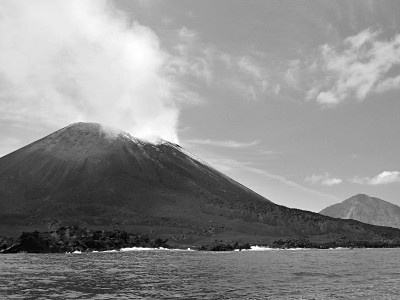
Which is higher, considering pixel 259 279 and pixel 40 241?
pixel 40 241

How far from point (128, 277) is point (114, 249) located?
136 m

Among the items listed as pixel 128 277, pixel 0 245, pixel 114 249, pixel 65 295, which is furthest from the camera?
pixel 114 249

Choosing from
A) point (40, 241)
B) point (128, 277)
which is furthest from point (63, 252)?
point (128, 277)

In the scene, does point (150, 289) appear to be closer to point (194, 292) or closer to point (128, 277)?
point (194, 292)

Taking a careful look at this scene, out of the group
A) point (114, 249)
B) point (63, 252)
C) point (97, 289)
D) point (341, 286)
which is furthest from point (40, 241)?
point (341, 286)

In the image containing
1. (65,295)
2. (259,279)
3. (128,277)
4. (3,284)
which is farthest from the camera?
(128,277)

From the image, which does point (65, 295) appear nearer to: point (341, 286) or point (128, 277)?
point (128, 277)

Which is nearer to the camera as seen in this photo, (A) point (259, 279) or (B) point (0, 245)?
(A) point (259, 279)

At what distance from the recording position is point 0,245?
557 ft

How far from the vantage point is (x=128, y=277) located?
6856cm

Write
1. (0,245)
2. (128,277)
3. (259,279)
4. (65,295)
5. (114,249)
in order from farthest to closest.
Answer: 1. (114,249)
2. (0,245)
3. (128,277)
4. (259,279)
5. (65,295)

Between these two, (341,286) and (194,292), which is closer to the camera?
(194,292)

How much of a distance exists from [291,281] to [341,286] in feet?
25.2

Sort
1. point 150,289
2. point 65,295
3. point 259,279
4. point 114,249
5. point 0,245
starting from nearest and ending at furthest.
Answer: point 65,295 < point 150,289 < point 259,279 < point 0,245 < point 114,249
